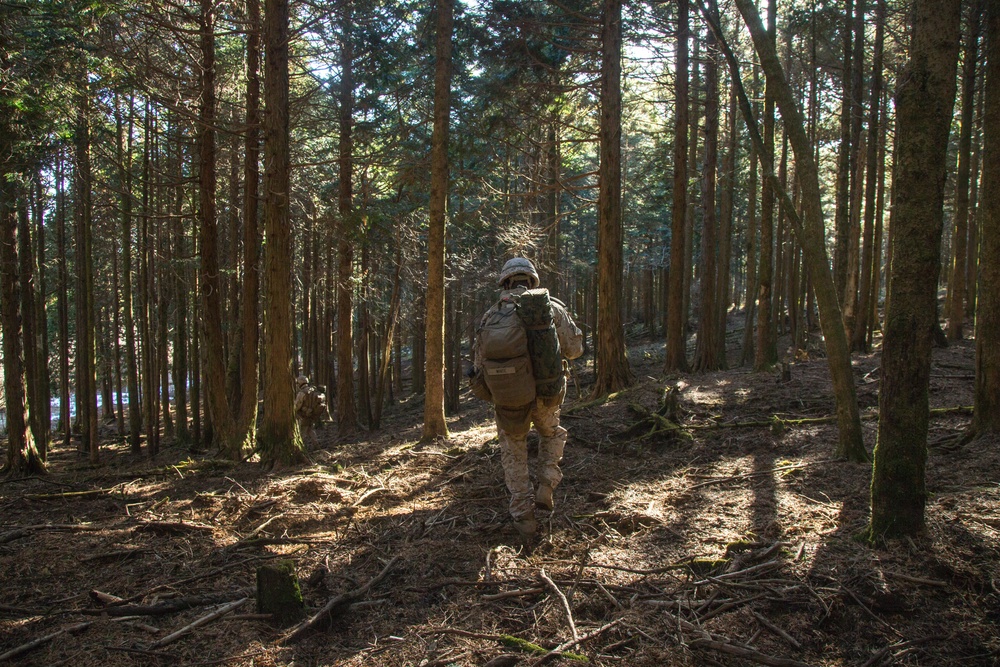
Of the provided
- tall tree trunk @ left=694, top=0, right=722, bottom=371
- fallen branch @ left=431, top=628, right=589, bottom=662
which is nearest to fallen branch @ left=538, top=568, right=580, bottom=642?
fallen branch @ left=431, top=628, right=589, bottom=662

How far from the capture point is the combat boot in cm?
516

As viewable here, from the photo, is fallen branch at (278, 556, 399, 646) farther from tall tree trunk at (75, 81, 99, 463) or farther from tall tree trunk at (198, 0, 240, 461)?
tall tree trunk at (75, 81, 99, 463)

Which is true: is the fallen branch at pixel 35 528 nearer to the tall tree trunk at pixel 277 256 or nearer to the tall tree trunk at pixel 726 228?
the tall tree trunk at pixel 277 256

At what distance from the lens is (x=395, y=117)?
1409 cm

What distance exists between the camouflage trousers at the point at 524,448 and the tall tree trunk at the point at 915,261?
7.84ft

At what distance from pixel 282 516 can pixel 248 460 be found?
3661 mm

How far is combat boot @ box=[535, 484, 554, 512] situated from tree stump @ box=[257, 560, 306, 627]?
219 centimetres

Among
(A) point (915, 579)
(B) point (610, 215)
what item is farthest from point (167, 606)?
(B) point (610, 215)

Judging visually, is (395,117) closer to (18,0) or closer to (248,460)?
(18,0)

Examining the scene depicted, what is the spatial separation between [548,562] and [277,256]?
597 centimetres

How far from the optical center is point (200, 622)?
11.7ft

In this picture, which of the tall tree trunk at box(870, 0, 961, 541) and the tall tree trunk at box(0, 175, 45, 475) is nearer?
the tall tree trunk at box(870, 0, 961, 541)

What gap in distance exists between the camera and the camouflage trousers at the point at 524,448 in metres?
4.93

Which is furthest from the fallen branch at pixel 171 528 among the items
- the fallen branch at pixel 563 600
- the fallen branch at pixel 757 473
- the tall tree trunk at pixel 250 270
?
the tall tree trunk at pixel 250 270
